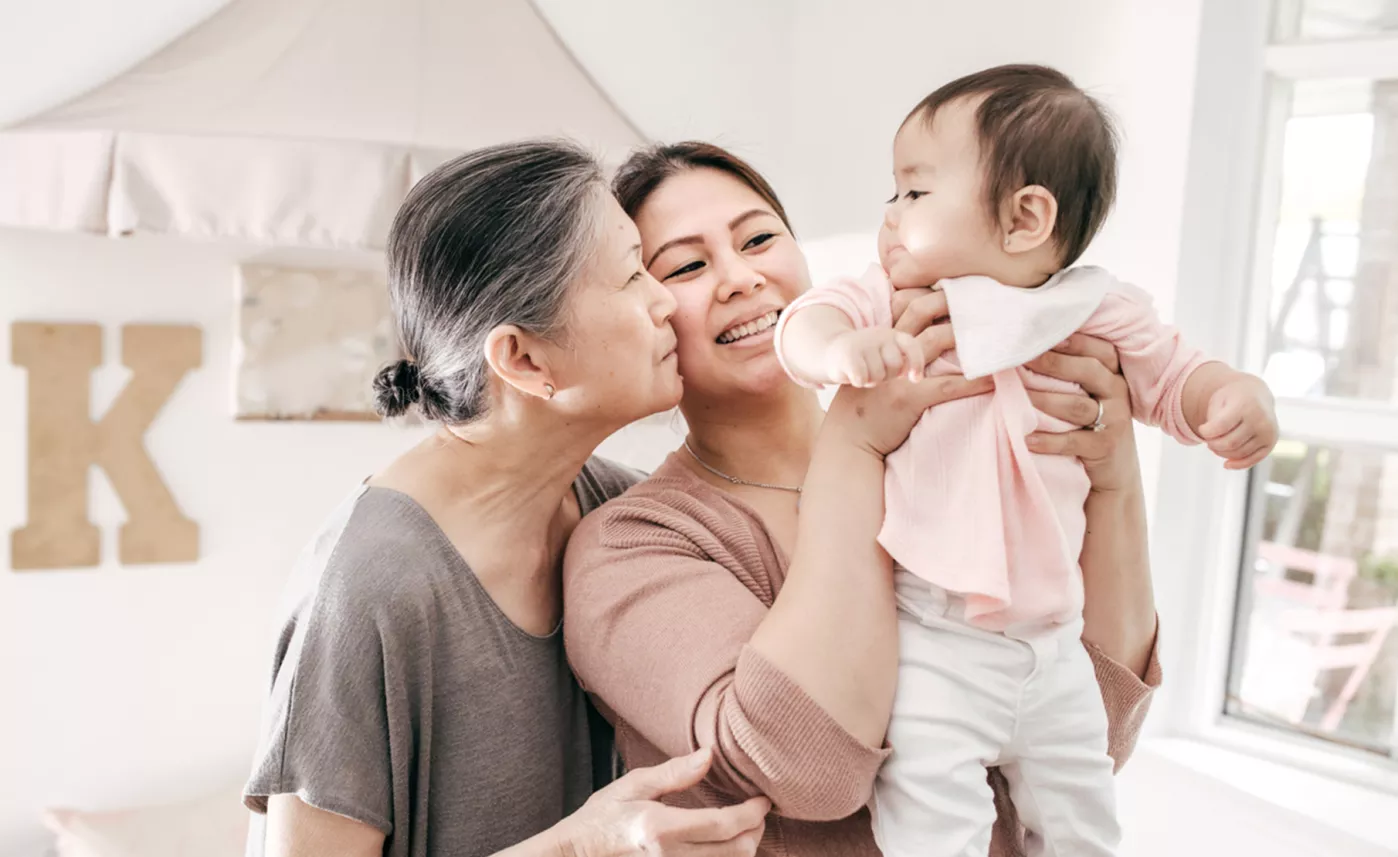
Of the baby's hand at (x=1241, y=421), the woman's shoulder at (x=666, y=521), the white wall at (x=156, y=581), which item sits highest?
the baby's hand at (x=1241, y=421)

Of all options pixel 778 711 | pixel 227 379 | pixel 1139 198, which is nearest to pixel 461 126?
pixel 227 379

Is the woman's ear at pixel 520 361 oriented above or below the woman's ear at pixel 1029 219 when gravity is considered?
below

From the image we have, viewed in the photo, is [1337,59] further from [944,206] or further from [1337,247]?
[944,206]

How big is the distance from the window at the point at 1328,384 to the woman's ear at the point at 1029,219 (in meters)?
1.22

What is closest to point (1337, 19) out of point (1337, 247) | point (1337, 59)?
point (1337, 59)

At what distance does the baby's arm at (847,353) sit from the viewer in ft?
3.14

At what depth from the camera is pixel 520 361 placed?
4.23 ft

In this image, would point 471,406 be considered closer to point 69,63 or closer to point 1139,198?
point 1139,198

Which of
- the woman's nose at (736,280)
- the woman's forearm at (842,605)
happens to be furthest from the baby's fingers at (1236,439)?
the woman's nose at (736,280)

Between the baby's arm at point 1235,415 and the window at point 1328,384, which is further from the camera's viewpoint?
the window at point 1328,384

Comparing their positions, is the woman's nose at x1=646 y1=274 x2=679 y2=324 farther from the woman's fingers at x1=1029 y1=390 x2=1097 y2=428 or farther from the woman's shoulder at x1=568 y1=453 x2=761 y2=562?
the woman's fingers at x1=1029 y1=390 x2=1097 y2=428

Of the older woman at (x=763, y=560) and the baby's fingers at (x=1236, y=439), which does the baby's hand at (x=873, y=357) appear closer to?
the older woman at (x=763, y=560)

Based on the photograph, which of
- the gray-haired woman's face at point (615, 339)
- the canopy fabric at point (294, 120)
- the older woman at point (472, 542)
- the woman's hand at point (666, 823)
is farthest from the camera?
the canopy fabric at point (294, 120)

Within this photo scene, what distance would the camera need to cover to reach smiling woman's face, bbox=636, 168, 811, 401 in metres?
1.38
